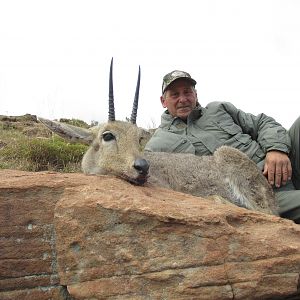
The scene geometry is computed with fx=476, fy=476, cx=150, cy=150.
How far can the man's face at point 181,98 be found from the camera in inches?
366

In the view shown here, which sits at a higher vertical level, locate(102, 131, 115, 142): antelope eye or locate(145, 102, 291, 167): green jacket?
locate(102, 131, 115, 142): antelope eye

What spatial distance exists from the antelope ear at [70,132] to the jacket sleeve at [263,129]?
2985 mm

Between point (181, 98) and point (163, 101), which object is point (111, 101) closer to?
point (181, 98)

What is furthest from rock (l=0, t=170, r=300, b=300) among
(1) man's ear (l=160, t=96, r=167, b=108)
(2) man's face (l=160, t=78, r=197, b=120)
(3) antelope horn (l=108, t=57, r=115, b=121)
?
(1) man's ear (l=160, t=96, r=167, b=108)

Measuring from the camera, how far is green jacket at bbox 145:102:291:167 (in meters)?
8.54

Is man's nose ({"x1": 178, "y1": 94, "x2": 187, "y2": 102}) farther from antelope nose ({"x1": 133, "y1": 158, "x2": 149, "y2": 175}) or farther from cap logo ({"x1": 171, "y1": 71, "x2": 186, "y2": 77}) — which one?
antelope nose ({"x1": 133, "y1": 158, "x2": 149, "y2": 175})

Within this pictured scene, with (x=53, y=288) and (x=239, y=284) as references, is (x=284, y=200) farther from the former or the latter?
(x=53, y=288)

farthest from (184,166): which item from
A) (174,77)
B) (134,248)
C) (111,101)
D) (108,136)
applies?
(134,248)

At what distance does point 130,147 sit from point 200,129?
243cm

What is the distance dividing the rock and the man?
9.15 ft

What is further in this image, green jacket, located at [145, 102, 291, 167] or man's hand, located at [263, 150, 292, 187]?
green jacket, located at [145, 102, 291, 167]

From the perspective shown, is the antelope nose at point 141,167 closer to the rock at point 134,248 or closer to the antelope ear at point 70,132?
the rock at point 134,248

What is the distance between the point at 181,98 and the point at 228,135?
3.98 ft

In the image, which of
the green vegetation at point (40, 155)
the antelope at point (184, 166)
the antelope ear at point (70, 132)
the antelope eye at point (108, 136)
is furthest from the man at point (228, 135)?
the green vegetation at point (40, 155)
